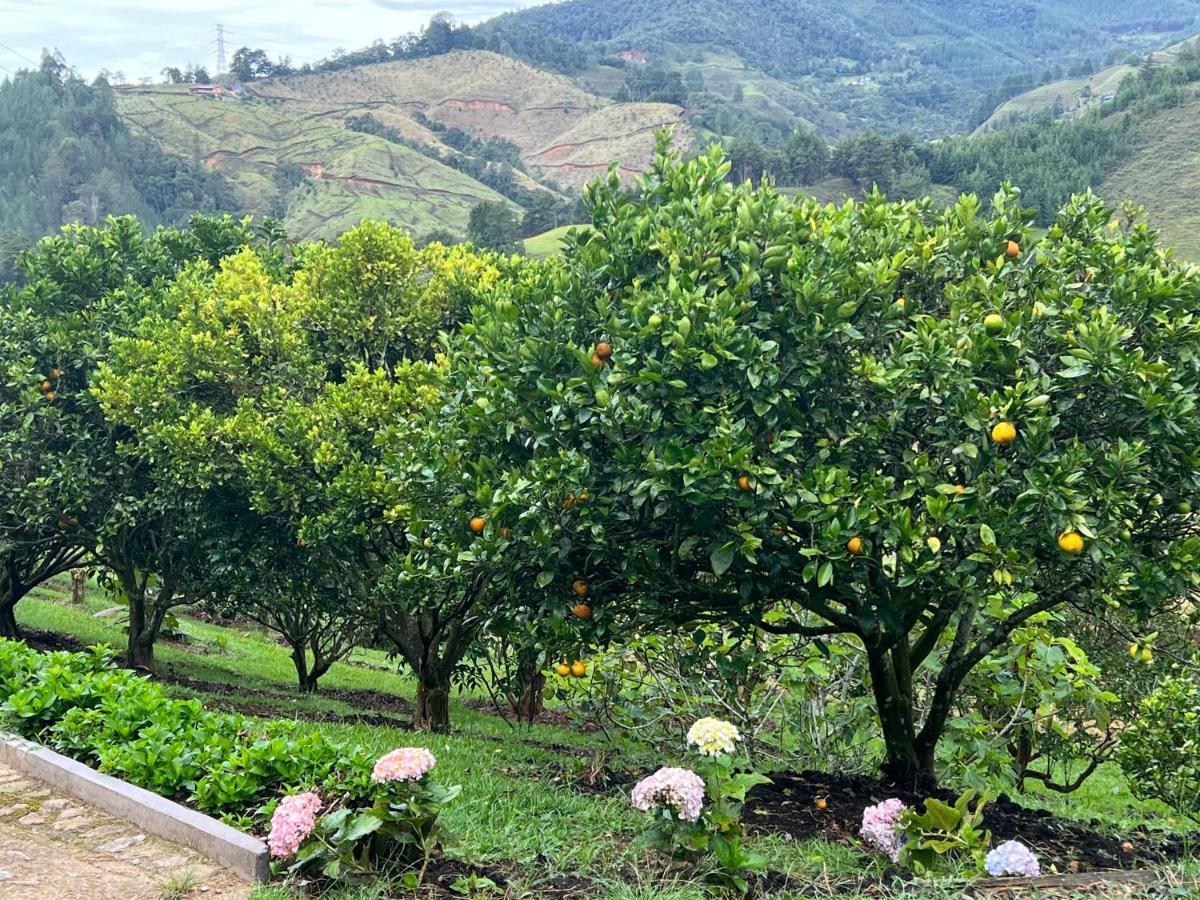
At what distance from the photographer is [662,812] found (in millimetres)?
4762

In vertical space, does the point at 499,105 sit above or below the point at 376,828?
above

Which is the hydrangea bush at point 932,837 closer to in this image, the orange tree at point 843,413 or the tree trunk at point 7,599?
the orange tree at point 843,413

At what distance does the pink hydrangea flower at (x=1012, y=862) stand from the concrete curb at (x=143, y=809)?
3.09 m

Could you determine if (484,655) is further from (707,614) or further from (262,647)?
(262,647)

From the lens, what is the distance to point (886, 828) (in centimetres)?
507

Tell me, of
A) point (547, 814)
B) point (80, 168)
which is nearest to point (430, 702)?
point (547, 814)

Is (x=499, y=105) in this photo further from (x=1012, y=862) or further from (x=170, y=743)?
(x=1012, y=862)

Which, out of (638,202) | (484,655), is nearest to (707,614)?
(638,202)

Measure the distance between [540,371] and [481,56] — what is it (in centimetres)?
19937

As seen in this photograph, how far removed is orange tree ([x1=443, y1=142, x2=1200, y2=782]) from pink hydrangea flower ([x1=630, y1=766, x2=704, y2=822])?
4.48ft

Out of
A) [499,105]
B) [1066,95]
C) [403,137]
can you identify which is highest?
[1066,95]

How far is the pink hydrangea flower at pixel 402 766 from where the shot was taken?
4.51 m

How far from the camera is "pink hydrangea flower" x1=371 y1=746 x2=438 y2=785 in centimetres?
451

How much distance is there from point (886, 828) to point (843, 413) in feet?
7.71
